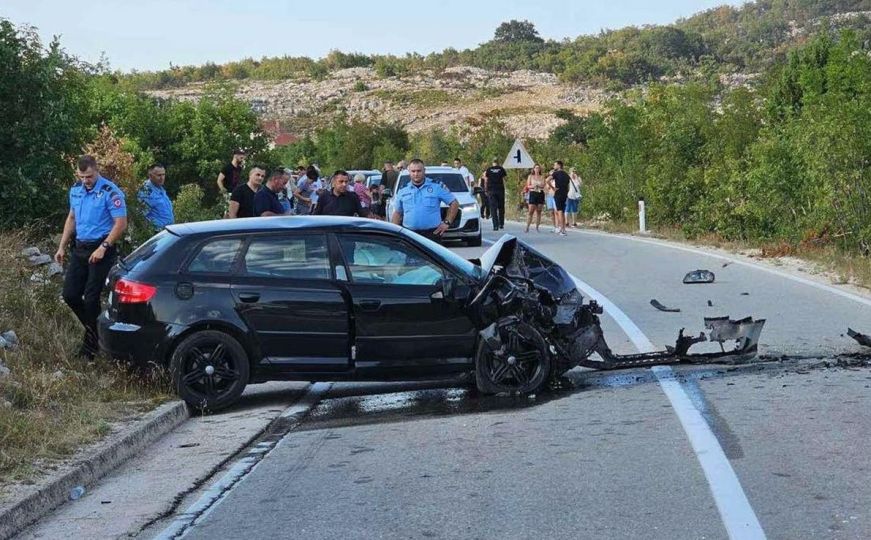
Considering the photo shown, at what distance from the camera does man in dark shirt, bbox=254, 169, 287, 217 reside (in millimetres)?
15062

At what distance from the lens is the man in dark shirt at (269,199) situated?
49.4ft

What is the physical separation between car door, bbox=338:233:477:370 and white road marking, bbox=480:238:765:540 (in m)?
1.69

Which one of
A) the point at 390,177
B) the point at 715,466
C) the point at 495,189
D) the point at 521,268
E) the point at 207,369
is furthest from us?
the point at 495,189

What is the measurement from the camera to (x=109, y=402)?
9.86 metres

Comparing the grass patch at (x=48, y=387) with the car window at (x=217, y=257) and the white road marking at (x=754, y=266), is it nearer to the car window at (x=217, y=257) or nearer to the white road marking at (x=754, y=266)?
the car window at (x=217, y=257)

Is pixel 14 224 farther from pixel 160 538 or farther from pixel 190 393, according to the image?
pixel 160 538

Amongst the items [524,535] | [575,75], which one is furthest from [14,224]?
[575,75]

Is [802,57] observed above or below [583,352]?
above

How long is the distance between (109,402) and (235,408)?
1.01 meters

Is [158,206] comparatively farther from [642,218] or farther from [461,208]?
[642,218]

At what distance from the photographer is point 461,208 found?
2756 centimetres

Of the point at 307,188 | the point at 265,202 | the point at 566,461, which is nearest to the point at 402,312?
the point at 566,461

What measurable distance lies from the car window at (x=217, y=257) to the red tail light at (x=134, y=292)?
358 mm

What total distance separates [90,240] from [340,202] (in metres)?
4.85
